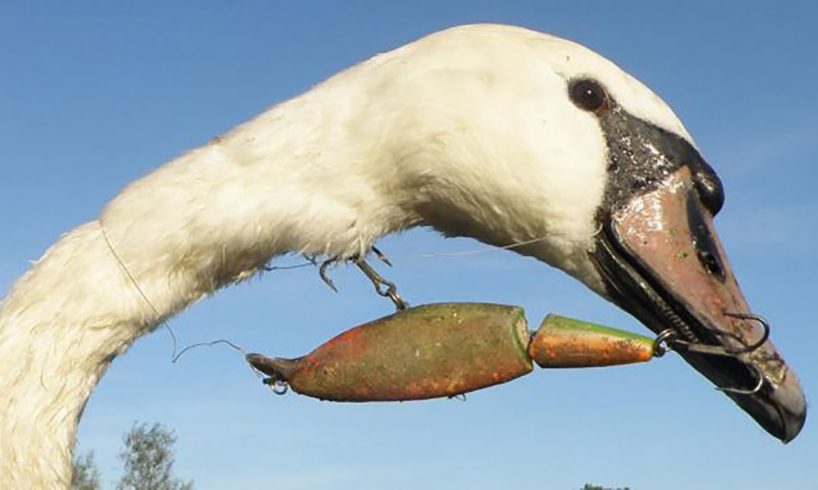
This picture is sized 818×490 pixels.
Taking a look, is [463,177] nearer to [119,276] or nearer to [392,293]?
[392,293]

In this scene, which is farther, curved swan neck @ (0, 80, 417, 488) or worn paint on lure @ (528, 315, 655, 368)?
curved swan neck @ (0, 80, 417, 488)

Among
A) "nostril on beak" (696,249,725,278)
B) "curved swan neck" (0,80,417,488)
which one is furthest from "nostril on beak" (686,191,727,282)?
"curved swan neck" (0,80,417,488)

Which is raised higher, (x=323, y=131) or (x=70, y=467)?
(x=323, y=131)

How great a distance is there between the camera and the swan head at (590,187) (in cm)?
401

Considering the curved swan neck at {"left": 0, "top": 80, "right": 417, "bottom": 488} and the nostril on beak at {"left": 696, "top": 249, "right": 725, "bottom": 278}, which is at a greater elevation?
the curved swan neck at {"left": 0, "top": 80, "right": 417, "bottom": 488}

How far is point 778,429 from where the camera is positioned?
3.99m

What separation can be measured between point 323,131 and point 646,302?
3.85 feet

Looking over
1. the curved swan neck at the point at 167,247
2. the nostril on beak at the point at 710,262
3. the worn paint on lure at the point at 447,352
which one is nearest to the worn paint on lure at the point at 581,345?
the worn paint on lure at the point at 447,352

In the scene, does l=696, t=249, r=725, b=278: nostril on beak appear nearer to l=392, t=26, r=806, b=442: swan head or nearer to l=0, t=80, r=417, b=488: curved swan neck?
l=392, t=26, r=806, b=442: swan head

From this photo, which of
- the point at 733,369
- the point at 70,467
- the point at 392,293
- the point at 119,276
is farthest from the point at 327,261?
the point at 733,369

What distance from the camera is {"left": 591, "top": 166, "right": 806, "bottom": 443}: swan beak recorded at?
3.97 metres

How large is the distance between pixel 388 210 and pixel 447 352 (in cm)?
53

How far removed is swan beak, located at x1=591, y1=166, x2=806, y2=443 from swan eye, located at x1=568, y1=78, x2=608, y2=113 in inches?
12.5

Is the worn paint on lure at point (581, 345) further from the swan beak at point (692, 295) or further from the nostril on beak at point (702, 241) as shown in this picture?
the nostril on beak at point (702, 241)
